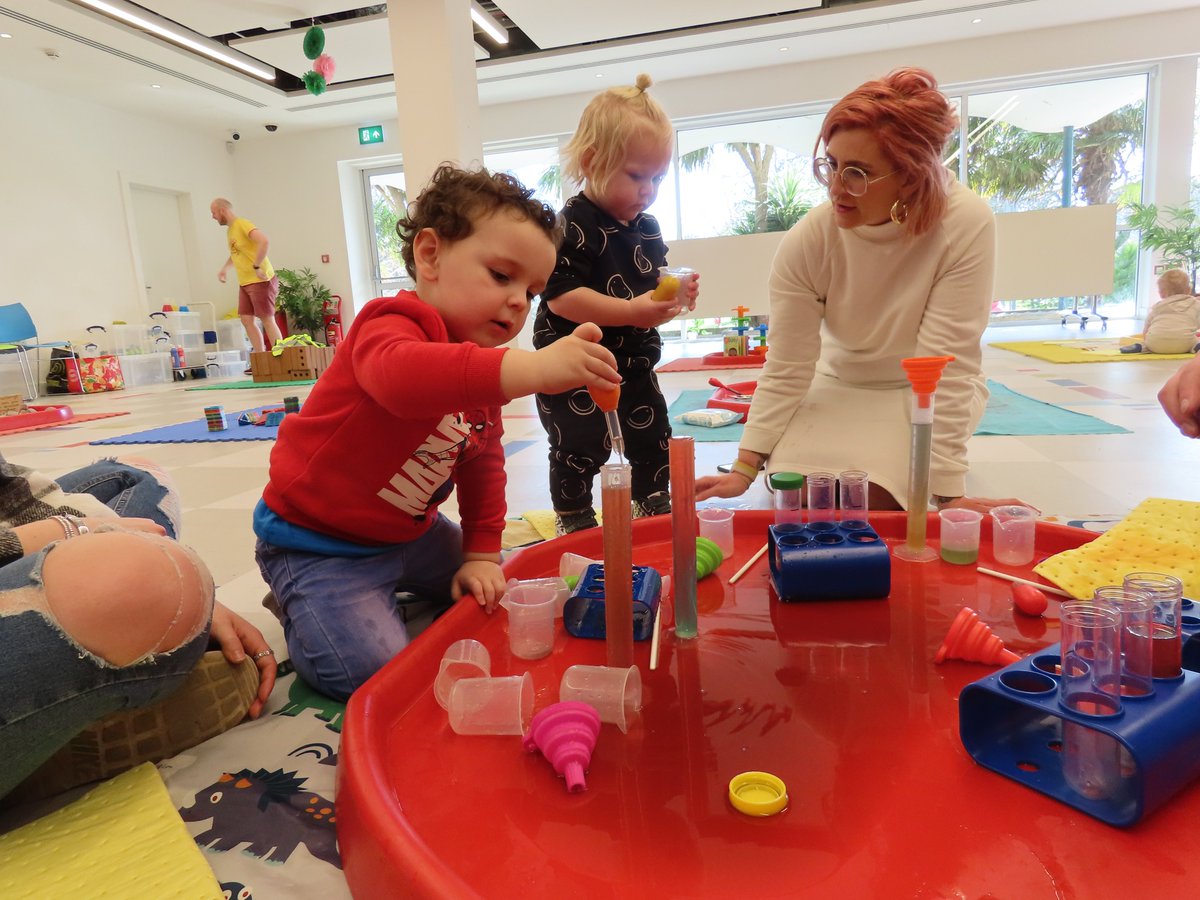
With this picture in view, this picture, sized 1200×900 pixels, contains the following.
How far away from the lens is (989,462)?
1.70 meters

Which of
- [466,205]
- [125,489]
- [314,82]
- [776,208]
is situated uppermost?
[314,82]

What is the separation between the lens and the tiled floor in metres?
1.35

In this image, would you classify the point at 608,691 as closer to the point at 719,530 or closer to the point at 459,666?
the point at 459,666

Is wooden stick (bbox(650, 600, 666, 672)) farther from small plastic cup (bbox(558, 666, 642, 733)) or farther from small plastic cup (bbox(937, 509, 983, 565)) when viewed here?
small plastic cup (bbox(937, 509, 983, 565))

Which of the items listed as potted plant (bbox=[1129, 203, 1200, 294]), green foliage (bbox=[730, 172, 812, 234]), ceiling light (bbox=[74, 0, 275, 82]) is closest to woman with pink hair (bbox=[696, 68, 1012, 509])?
ceiling light (bbox=[74, 0, 275, 82])

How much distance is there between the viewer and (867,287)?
48.3 inches

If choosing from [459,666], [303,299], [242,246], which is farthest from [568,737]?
[303,299]

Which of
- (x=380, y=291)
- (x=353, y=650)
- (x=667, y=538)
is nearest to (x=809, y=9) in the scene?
(x=380, y=291)

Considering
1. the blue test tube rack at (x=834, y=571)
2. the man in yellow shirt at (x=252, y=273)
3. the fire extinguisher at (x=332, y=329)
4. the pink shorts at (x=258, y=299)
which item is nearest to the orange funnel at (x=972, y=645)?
the blue test tube rack at (x=834, y=571)

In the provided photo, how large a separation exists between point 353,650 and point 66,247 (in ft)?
20.7

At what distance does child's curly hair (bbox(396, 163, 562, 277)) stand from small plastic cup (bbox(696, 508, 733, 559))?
37 cm

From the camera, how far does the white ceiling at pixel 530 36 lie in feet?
15.4

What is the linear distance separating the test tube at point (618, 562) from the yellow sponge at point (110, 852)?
0.33 meters

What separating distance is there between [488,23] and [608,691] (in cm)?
543
